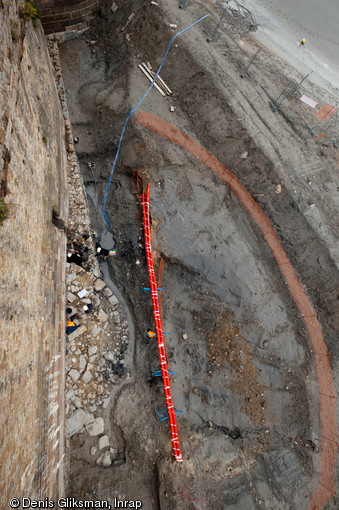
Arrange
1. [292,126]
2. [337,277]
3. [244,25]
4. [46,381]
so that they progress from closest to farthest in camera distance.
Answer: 1. [46,381]
2. [337,277]
3. [292,126]
4. [244,25]

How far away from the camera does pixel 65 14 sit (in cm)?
1136

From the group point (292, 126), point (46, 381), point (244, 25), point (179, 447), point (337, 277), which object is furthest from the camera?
point (244, 25)

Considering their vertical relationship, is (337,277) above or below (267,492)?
above

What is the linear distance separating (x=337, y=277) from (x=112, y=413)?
8013 mm

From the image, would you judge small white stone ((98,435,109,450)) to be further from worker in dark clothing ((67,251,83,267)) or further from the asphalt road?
the asphalt road

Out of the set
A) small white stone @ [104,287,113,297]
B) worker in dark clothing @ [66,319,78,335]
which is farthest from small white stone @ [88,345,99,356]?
small white stone @ [104,287,113,297]

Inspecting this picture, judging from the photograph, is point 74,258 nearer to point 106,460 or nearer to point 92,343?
point 92,343

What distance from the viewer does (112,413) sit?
27.2 feet

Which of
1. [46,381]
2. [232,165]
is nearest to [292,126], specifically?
[232,165]

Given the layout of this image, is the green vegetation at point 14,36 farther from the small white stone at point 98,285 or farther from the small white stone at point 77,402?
the small white stone at point 77,402

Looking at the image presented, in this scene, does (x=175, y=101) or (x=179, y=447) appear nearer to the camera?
(x=179, y=447)

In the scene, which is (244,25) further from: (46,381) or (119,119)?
(46,381)

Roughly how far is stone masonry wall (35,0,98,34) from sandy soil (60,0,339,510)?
0.44 m

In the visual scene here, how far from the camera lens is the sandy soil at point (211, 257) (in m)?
8.01
